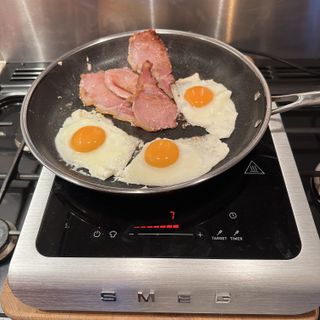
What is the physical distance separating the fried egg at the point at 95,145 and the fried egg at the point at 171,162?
37 mm

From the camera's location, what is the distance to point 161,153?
2.75 feet

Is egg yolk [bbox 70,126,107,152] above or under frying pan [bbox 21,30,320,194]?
under

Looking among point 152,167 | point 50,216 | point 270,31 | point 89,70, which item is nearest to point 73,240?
point 50,216

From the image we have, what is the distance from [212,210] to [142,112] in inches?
13.1

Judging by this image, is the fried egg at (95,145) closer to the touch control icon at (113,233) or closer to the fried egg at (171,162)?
the fried egg at (171,162)

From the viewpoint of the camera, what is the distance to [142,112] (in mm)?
944

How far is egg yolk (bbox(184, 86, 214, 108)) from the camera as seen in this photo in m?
0.98

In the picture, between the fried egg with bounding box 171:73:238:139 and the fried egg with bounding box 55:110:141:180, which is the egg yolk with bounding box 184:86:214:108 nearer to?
the fried egg with bounding box 171:73:238:139

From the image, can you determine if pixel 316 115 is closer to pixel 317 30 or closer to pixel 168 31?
pixel 317 30

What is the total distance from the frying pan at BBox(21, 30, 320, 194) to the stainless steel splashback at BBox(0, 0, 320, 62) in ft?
0.34

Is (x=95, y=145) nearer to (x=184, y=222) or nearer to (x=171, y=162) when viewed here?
(x=171, y=162)

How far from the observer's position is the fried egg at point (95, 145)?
0.85 meters

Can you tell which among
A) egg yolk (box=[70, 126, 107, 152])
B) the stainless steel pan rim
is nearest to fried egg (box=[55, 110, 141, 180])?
egg yolk (box=[70, 126, 107, 152])

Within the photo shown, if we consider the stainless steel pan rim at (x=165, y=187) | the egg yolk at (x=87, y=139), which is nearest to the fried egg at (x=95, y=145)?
the egg yolk at (x=87, y=139)
